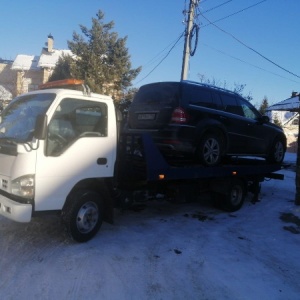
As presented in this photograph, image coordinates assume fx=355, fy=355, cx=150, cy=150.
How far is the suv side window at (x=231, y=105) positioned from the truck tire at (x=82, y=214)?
3862 millimetres

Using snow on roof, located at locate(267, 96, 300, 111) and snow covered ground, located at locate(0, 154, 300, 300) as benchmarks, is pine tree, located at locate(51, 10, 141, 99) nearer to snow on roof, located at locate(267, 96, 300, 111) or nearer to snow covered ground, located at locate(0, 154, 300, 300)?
snow on roof, located at locate(267, 96, 300, 111)

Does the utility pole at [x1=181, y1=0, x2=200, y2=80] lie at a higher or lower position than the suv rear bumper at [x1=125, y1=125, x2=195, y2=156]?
higher

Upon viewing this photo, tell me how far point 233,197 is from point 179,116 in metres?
2.77

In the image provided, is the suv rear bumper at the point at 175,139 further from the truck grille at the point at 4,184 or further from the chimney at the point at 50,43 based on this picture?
the chimney at the point at 50,43

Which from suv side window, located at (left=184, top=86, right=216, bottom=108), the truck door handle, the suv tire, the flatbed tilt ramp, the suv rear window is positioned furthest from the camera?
the suv tire

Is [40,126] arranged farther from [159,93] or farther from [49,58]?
[49,58]

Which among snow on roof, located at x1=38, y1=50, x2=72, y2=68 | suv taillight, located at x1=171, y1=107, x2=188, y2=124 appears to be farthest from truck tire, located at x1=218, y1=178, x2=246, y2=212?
snow on roof, located at x1=38, y1=50, x2=72, y2=68

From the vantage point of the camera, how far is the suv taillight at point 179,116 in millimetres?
6598

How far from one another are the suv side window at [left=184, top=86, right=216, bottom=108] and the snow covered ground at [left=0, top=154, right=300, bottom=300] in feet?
7.78

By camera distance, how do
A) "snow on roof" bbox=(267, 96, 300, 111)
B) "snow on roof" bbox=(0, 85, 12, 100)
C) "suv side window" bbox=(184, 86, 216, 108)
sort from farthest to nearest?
1. "snow on roof" bbox=(0, 85, 12, 100)
2. "snow on roof" bbox=(267, 96, 300, 111)
3. "suv side window" bbox=(184, 86, 216, 108)

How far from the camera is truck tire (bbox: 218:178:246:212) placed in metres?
7.98

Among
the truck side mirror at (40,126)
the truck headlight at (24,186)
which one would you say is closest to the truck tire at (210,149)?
the truck side mirror at (40,126)

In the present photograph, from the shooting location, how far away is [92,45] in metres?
29.3

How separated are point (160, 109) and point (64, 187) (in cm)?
263
